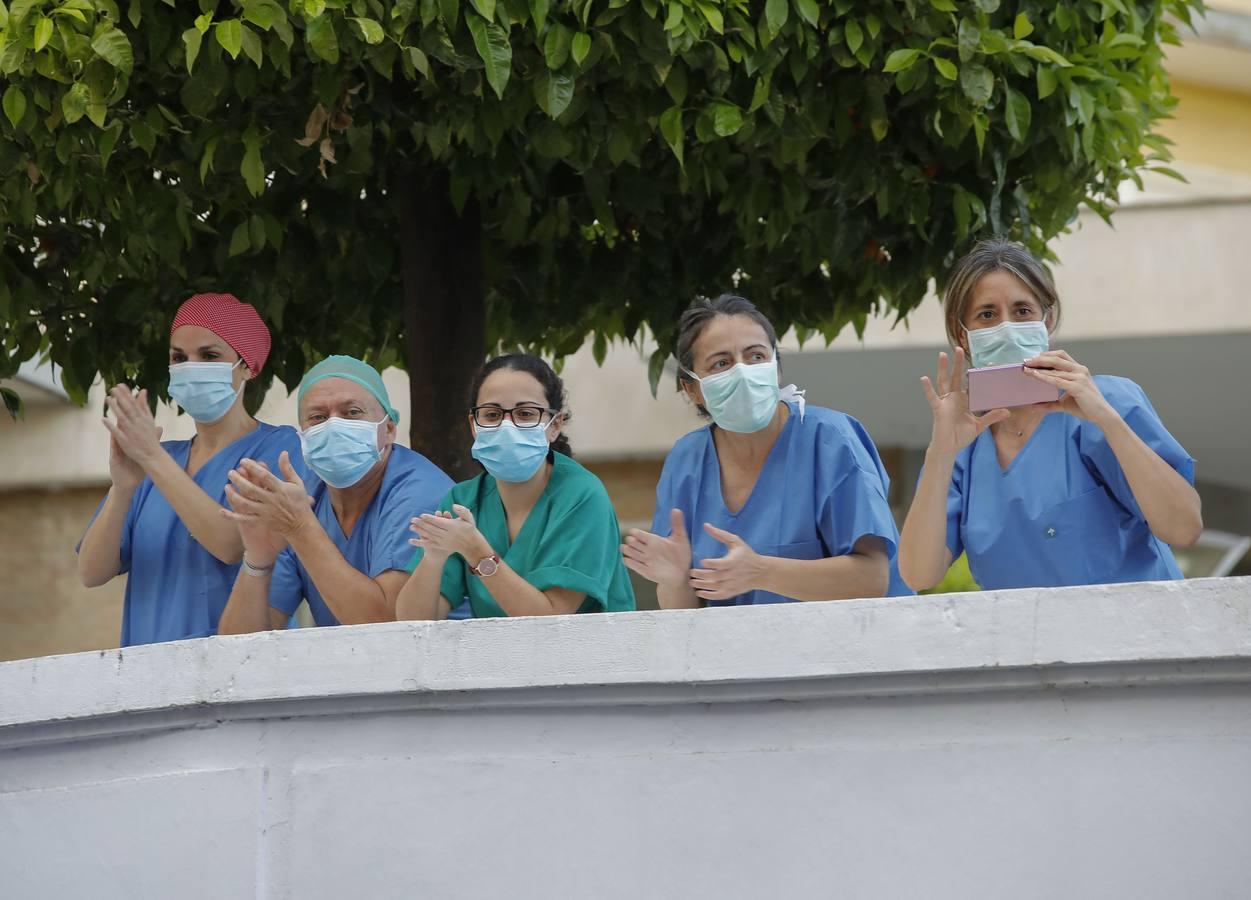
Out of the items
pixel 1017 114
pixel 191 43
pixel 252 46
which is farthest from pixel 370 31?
pixel 1017 114

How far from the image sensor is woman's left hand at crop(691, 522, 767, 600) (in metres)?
3.50

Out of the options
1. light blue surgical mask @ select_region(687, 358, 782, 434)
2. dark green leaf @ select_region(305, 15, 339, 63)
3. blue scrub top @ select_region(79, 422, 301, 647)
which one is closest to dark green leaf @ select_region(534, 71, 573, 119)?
dark green leaf @ select_region(305, 15, 339, 63)

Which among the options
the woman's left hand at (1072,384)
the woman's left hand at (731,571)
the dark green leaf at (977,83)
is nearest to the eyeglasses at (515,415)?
the woman's left hand at (731,571)

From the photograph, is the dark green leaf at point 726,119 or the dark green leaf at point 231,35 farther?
the dark green leaf at point 726,119

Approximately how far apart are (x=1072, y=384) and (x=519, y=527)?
133cm

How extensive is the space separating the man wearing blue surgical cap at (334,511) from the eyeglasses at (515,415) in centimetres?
25

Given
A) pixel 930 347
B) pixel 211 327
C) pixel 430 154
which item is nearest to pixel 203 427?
pixel 211 327

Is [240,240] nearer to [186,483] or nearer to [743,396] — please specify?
[186,483]

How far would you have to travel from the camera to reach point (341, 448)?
4.02 m

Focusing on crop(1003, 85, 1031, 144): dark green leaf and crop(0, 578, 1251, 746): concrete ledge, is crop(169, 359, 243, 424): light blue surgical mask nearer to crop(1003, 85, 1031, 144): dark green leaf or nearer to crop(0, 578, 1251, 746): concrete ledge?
crop(0, 578, 1251, 746): concrete ledge

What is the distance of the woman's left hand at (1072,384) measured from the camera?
128 inches

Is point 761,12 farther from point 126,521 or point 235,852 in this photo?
point 235,852

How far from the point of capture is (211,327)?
4.26m

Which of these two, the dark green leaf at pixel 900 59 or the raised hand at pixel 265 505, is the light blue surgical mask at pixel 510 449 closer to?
the raised hand at pixel 265 505
